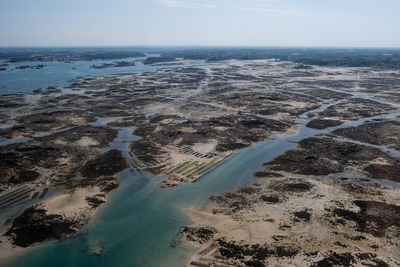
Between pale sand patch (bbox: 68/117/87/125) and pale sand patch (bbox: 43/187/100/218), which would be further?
pale sand patch (bbox: 68/117/87/125)

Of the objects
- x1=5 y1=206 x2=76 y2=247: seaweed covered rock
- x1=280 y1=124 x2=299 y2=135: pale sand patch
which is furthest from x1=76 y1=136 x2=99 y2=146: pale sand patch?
x1=280 y1=124 x2=299 y2=135: pale sand patch

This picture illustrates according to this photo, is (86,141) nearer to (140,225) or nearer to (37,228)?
(37,228)

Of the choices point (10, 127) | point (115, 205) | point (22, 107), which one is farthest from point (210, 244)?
point (22, 107)

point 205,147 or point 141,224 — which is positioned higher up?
point 205,147

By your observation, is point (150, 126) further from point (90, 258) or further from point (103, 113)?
point (90, 258)

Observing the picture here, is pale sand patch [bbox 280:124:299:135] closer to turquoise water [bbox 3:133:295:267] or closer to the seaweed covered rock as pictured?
turquoise water [bbox 3:133:295:267]

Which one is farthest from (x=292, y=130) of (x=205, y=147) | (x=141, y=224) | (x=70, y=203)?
(x=70, y=203)
